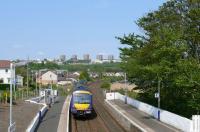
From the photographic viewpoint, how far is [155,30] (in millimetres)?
47969

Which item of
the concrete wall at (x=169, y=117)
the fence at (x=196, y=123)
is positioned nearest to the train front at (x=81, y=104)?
the concrete wall at (x=169, y=117)

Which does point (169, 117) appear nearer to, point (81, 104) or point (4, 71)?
point (81, 104)

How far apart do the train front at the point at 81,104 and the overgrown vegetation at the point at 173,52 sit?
6.29 metres

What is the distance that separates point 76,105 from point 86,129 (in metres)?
6.02

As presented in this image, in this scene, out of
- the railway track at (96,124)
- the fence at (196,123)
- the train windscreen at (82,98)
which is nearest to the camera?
the fence at (196,123)

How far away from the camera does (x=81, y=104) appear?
46031 millimetres

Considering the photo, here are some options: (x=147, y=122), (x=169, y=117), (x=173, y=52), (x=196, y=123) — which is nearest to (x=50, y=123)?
(x=147, y=122)

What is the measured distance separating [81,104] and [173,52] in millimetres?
12172

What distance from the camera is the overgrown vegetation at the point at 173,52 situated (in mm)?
38562

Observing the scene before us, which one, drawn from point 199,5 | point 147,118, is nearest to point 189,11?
point 199,5

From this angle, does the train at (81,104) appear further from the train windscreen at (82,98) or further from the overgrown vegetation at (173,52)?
the overgrown vegetation at (173,52)

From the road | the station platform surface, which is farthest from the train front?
the station platform surface

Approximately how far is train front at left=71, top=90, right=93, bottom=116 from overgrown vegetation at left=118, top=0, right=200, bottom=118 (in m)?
6.29

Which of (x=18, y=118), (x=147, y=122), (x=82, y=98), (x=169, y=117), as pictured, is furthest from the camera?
(x=82, y=98)
